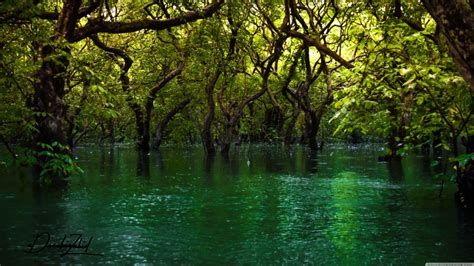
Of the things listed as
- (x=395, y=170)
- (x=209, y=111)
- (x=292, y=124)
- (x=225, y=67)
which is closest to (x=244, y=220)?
(x=395, y=170)

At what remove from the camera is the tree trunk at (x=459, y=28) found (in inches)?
289

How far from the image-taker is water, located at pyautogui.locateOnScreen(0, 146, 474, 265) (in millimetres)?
9656

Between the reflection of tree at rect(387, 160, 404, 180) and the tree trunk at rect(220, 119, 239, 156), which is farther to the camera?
the tree trunk at rect(220, 119, 239, 156)

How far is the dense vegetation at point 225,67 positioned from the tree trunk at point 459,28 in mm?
Answer: 16

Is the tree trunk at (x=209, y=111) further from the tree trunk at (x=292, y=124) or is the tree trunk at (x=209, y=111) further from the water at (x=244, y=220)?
the water at (x=244, y=220)

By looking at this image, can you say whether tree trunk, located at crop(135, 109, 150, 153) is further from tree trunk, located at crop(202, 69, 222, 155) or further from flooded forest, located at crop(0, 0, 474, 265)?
flooded forest, located at crop(0, 0, 474, 265)

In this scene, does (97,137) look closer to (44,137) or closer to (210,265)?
(44,137)

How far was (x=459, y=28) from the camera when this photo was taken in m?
7.41

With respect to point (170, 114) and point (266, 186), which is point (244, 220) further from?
point (170, 114)

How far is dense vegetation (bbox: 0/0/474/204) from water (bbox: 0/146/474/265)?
173 centimetres

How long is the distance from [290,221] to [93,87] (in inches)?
242

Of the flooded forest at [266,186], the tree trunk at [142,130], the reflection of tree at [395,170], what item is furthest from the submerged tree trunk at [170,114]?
the reflection of tree at [395,170]

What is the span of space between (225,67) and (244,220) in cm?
2381

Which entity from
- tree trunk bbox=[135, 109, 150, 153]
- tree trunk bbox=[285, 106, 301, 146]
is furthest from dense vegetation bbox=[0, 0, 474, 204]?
tree trunk bbox=[285, 106, 301, 146]
